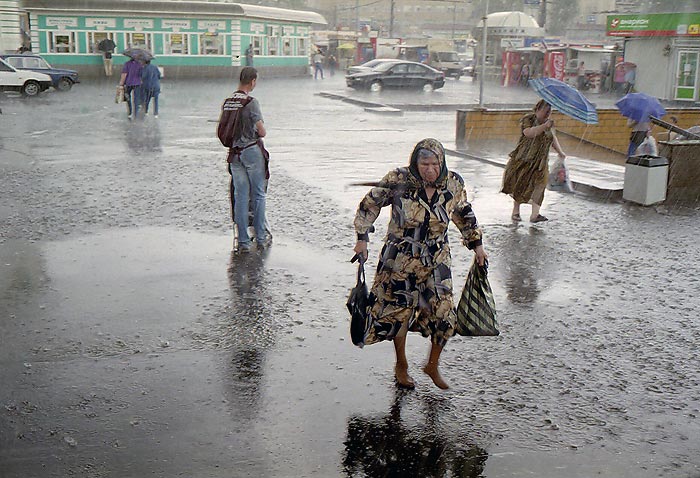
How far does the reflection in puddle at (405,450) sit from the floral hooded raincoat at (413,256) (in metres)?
0.56

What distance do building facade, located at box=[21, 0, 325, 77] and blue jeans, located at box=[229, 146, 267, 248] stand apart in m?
40.2

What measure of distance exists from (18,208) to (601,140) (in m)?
14.4

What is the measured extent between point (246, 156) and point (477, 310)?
12.9 feet

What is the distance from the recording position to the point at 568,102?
384 inches

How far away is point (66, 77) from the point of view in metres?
32.2

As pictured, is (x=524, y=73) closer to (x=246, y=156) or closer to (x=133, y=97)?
(x=133, y=97)

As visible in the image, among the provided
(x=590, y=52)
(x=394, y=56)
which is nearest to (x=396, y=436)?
(x=590, y=52)

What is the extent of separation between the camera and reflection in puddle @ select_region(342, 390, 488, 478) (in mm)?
4148

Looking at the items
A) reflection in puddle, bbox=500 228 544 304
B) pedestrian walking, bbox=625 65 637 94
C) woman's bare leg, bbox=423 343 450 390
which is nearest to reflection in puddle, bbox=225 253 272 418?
woman's bare leg, bbox=423 343 450 390

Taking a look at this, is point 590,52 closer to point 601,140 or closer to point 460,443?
point 601,140

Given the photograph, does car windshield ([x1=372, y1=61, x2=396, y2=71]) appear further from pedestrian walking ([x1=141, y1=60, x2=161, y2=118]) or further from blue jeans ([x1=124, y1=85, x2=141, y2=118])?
blue jeans ([x1=124, y1=85, x2=141, y2=118])

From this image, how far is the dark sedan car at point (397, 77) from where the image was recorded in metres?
38.9

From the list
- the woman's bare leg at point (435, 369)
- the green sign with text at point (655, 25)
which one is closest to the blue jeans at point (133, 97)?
the woman's bare leg at point (435, 369)

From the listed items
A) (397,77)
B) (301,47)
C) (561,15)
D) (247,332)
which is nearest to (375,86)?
(397,77)
